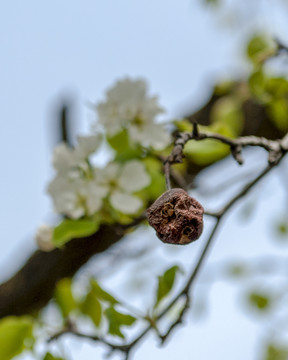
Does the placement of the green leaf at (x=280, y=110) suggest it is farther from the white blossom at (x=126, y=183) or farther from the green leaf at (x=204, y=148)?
the white blossom at (x=126, y=183)

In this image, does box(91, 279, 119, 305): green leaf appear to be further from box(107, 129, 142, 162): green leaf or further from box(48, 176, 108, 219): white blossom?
box(107, 129, 142, 162): green leaf

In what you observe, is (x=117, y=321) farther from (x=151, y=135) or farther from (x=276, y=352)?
(x=276, y=352)

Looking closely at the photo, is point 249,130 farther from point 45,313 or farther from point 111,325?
point 111,325

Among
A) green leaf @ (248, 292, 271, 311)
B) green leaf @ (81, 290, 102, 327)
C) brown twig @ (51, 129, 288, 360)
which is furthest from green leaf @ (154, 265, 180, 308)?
green leaf @ (248, 292, 271, 311)

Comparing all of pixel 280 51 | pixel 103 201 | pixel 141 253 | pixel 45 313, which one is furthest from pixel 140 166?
pixel 45 313

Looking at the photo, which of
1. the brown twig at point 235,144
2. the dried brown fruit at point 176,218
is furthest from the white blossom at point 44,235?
the dried brown fruit at point 176,218

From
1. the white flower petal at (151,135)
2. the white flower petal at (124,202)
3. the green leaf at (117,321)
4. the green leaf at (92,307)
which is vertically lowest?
the green leaf at (92,307)
